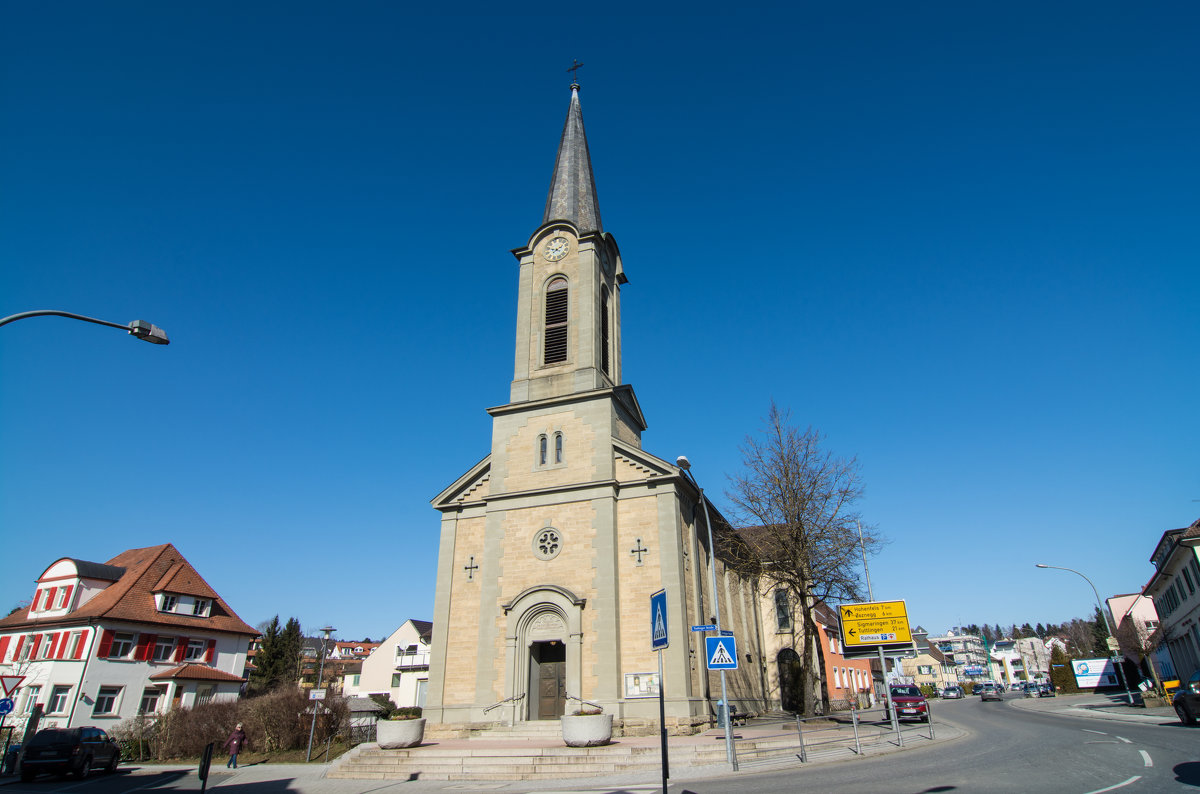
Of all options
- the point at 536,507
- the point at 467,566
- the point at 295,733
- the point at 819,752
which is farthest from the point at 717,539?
the point at 295,733

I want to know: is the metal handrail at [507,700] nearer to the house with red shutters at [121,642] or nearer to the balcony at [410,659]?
the house with red shutters at [121,642]

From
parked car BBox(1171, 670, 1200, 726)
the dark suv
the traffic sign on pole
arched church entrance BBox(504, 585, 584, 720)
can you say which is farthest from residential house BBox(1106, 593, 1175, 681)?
the dark suv

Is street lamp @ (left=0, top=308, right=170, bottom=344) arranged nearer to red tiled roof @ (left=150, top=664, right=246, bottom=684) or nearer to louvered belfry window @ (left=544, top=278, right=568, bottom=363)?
louvered belfry window @ (left=544, top=278, right=568, bottom=363)

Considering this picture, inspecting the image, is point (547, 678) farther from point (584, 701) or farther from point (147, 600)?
point (147, 600)

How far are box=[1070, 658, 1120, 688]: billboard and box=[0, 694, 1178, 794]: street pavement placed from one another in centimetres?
3881

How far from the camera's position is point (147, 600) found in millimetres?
36594

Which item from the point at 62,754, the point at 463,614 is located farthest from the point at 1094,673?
the point at 62,754

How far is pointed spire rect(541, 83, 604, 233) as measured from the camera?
107 ft

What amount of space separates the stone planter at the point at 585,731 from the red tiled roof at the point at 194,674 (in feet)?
95.1

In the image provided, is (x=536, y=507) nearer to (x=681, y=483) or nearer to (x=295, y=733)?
(x=681, y=483)

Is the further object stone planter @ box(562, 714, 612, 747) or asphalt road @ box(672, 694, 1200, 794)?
stone planter @ box(562, 714, 612, 747)

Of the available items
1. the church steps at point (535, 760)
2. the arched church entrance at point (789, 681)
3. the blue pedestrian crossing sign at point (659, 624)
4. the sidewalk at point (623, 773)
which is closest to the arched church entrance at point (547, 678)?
the sidewalk at point (623, 773)

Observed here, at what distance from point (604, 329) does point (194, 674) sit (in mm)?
29880

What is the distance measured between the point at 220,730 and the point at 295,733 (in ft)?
11.4
